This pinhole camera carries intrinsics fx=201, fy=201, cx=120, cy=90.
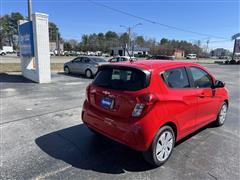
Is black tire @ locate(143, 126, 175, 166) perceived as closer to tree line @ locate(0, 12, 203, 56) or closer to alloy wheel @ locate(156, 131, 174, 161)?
alloy wheel @ locate(156, 131, 174, 161)

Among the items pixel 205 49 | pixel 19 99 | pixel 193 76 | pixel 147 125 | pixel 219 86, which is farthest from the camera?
pixel 205 49

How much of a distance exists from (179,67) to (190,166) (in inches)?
64.6

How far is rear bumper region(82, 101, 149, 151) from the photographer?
2820 mm

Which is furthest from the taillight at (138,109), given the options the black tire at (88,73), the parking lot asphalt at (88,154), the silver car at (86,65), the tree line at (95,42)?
the tree line at (95,42)

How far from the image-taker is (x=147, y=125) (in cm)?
281

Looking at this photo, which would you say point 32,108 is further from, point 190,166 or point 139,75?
point 190,166

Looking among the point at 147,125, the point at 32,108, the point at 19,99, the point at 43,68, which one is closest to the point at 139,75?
the point at 147,125

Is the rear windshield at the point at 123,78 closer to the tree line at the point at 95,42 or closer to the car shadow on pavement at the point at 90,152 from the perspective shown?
the car shadow on pavement at the point at 90,152

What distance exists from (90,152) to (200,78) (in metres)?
2.56

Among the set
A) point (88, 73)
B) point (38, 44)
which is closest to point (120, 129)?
point (38, 44)

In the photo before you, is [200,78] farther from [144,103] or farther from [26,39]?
[26,39]

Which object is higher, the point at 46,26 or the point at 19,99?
the point at 46,26

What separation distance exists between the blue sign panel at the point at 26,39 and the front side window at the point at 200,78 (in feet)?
A: 30.9

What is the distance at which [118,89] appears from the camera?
310cm
